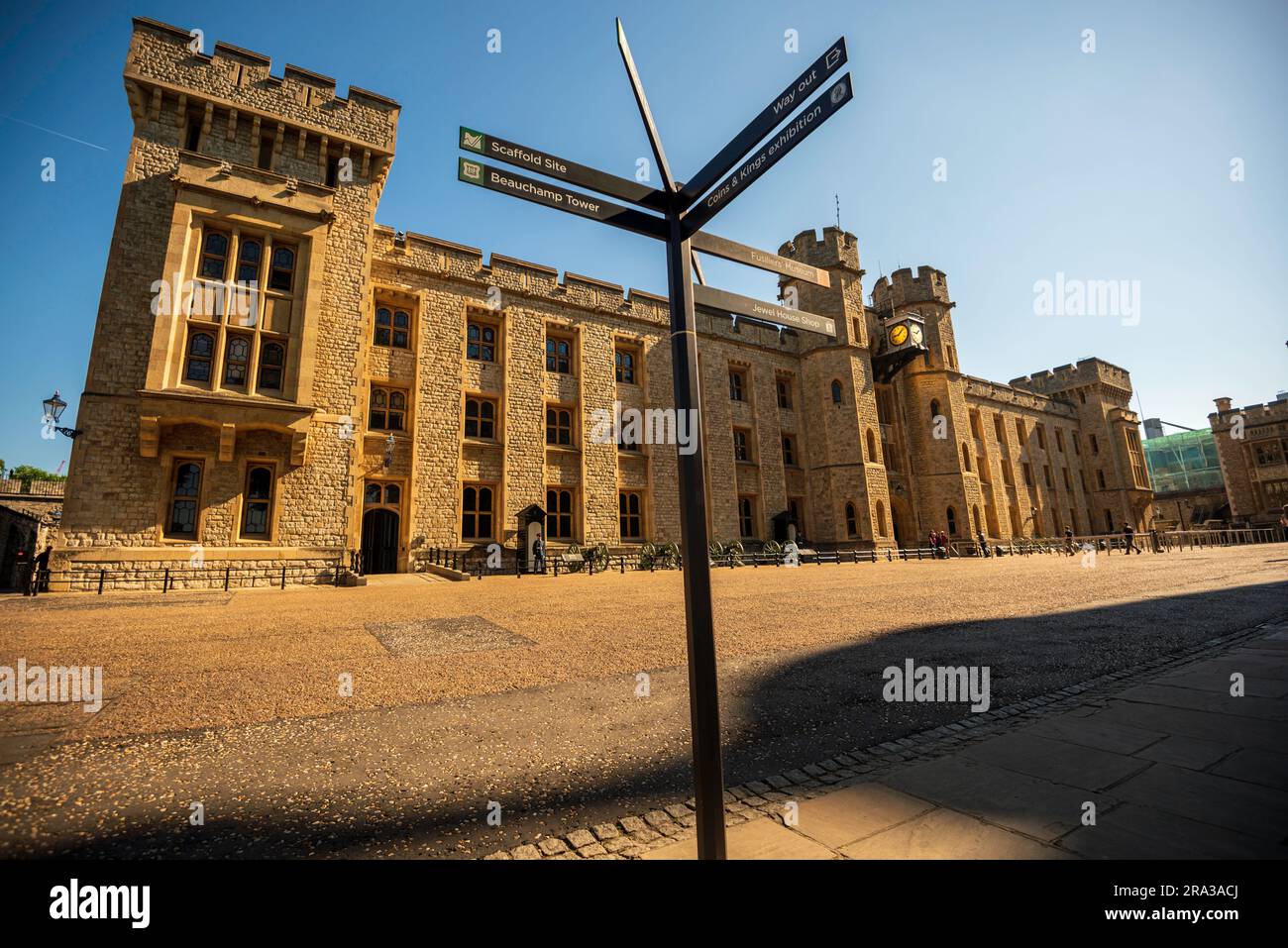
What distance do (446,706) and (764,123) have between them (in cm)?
419

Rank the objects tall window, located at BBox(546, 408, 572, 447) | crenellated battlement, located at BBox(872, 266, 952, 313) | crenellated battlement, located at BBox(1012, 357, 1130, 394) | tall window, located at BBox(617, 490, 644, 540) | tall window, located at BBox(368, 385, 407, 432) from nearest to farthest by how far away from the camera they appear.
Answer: tall window, located at BBox(368, 385, 407, 432) → tall window, located at BBox(546, 408, 572, 447) → tall window, located at BBox(617, 490, 644, 540) → crenellated battlement, located at BBox(872, 266, 952, 313) → crenellated battlement, located at BBox(1012, 357, 1130, 394)

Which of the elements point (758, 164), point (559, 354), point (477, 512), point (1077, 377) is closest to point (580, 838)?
point (758, 164)

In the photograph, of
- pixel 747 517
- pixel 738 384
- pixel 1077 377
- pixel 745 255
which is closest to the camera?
pixel 745 255

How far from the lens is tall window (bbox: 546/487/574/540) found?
792 inches

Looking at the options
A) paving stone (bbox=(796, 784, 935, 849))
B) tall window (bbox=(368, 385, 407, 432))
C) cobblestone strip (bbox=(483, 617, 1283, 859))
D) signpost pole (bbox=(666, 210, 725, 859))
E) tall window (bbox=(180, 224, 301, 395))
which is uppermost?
tall window (bbox=(180, 224, 301, 395))

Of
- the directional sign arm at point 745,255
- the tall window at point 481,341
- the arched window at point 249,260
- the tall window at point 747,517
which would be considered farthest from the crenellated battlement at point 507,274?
the directional sign arm at point 745,255

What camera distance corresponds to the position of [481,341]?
19969 mm

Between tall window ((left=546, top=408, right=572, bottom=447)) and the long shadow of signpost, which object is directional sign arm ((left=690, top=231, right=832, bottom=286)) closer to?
the long shadow of signpost

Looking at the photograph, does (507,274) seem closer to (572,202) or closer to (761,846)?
(572,202)

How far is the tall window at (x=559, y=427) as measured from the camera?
2088 cm

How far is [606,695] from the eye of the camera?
163 inches

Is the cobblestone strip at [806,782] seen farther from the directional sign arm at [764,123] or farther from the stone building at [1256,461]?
the stone building at [1256,461]

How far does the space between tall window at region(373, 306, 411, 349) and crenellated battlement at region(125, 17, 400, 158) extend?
504 cm

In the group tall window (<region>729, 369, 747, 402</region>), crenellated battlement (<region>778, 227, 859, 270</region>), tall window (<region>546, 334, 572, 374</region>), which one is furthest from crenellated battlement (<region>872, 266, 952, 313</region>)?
tall window (<region>546, 334, 572, 374</region>)
